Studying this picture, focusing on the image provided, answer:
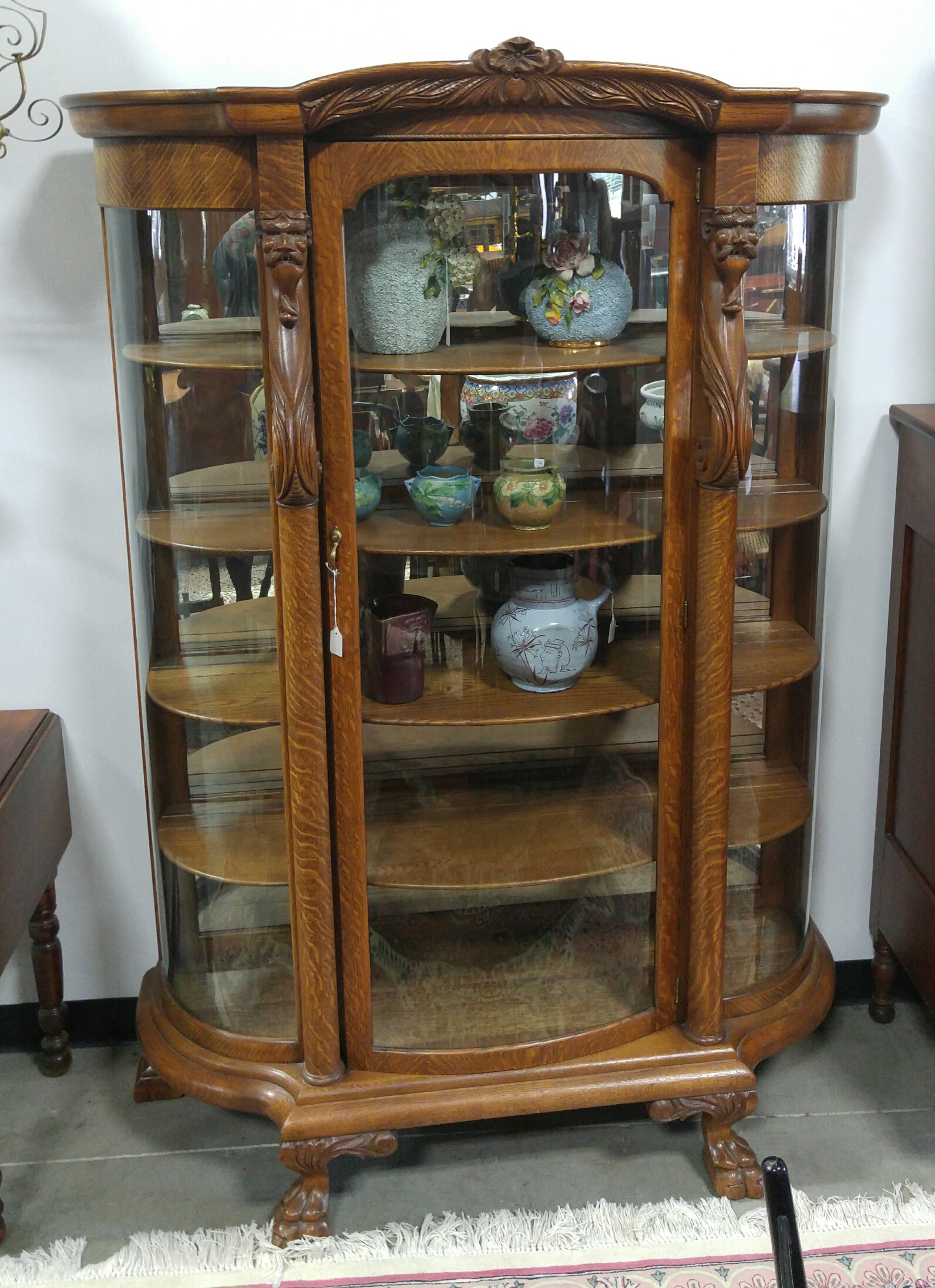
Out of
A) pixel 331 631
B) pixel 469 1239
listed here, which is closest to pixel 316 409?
pixel 331 631

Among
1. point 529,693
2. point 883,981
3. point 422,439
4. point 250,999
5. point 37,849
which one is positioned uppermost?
point 422,439

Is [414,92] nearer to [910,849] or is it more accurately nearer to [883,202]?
[883,202]

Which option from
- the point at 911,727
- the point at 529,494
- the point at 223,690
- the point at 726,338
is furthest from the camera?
the point at 911,727

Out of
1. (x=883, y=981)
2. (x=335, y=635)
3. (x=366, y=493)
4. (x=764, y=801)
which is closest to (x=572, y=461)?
(x=366, y=493)

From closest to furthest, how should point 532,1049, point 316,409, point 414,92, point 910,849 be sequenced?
point 414,92 → point 316,409 → point 532,1049 → point 910,849

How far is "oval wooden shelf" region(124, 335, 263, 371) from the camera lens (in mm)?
1683

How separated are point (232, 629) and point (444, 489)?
362 millimetres

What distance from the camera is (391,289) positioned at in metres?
1.66

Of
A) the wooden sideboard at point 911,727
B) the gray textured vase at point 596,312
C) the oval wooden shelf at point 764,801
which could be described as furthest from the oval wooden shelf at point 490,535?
the wooden sideboard at point 911,727

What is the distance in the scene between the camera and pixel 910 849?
2197 millimetres

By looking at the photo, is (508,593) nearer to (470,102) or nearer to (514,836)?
(514,836)

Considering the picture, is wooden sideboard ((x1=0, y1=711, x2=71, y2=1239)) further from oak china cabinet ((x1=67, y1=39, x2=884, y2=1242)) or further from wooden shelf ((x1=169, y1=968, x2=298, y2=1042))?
wooden shelf ((x1=169, y1=968, x2=298, y2=1042))

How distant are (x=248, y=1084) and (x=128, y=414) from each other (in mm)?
987

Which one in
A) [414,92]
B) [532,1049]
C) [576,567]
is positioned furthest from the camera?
[532,1049]
